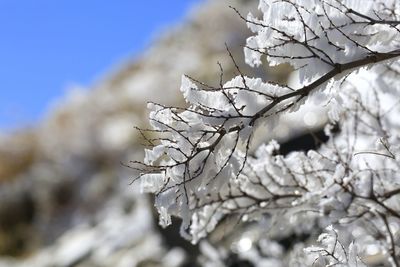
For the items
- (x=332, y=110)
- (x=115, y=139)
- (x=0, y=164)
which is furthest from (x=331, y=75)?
(x=0, y=164)

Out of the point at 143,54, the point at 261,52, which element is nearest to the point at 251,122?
the point at 261,52

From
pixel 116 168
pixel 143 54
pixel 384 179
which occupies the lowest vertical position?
pixel 384 179

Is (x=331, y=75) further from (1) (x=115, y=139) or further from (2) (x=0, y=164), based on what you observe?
(2) (x=0, y=164)

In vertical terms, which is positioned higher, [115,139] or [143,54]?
[143,54]

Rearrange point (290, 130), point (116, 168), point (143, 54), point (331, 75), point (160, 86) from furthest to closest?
point (143, 54) < point (160, 86) < point (116, 168) < point (290, 130) < point (331, 75)

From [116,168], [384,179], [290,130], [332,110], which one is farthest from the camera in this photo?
[116,168]

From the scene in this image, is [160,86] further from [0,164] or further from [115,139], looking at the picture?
[0,164]

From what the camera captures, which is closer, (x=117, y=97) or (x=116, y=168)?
(x=116, y=168)

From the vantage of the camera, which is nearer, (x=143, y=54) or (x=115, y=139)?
(x=115, y=139)

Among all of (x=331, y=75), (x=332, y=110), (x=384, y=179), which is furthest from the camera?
(x=384, y=179)
